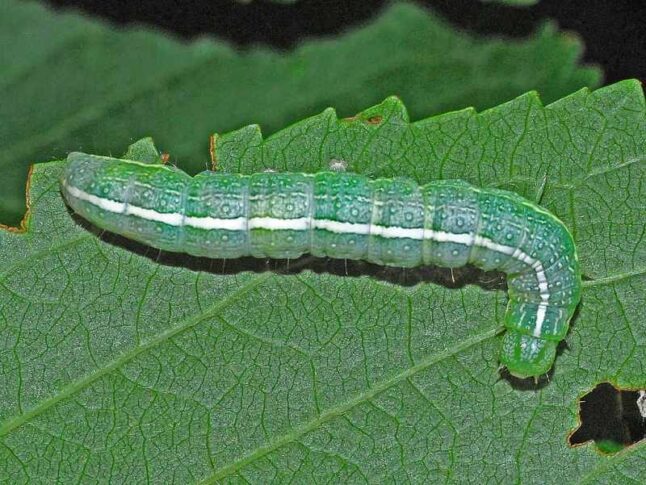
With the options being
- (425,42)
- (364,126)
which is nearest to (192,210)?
(364,126)

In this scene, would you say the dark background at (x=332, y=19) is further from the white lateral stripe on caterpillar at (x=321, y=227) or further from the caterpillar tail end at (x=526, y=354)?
the white lateral stripe on caterpillar at (x=321, y=227)

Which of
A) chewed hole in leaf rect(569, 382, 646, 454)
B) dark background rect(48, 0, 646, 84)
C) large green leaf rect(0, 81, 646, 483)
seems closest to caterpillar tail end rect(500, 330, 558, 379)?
large green leaf rect(0, 81, 646, 483)

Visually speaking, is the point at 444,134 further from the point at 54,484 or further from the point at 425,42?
the point at 54,484

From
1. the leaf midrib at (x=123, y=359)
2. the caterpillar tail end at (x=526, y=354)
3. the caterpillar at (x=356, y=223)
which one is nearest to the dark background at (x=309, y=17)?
the caterpillar at (x=356, y=223)

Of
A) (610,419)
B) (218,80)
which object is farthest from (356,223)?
(610,419)

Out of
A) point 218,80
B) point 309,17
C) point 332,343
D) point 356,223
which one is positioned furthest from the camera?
point 309,17

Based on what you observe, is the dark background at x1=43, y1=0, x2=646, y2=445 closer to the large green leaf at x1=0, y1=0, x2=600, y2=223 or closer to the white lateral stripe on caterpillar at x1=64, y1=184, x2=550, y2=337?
the large green leaf at x1=0, y1=0, x2=600, y2=223

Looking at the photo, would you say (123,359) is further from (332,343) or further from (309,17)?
(309,17)
